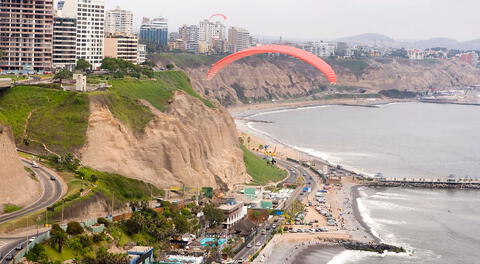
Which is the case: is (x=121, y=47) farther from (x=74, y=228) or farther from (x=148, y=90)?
(x=74, y=228)

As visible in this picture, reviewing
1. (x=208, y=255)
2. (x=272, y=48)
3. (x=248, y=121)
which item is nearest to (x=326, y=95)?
(x=248, y=121)

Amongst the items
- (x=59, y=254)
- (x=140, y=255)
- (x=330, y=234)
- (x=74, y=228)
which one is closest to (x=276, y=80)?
(x=330, y=234)

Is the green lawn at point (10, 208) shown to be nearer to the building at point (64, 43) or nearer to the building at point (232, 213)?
the building at point (232, 213)

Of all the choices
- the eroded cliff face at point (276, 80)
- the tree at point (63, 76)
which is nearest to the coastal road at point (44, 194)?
the tree at point (63, 76)

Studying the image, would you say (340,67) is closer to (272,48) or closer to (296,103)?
(296,103)

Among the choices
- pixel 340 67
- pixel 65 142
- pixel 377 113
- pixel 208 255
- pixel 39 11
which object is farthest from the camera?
pixel 340 67

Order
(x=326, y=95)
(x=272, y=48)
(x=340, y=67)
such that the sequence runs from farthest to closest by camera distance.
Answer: (x=340, y=67)
(x=326, y=95)
(x=272, y=48)

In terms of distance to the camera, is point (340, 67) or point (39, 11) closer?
point (39, 11)
